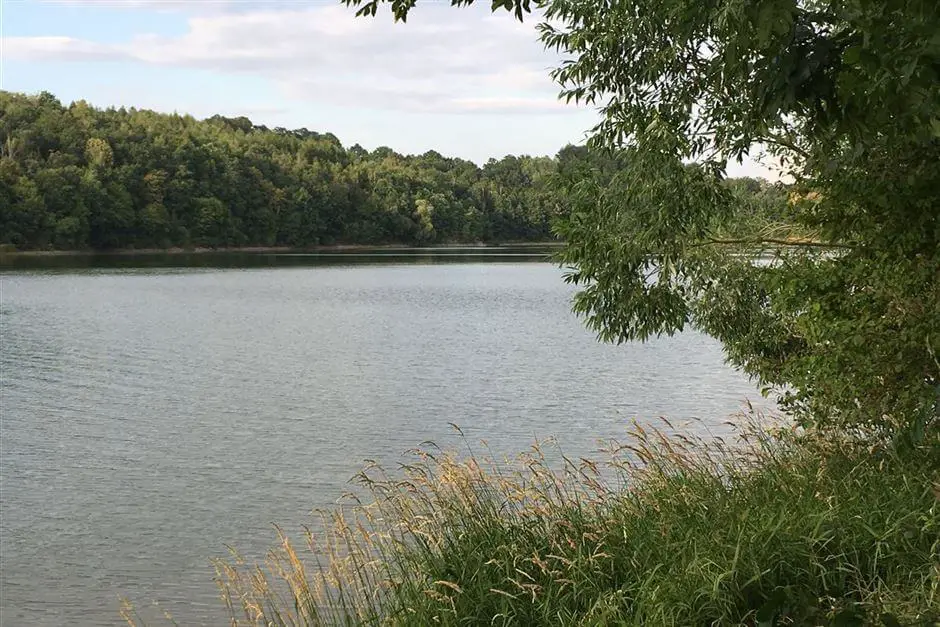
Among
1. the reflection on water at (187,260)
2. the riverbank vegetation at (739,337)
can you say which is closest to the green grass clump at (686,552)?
the riverbank vegetation at (739,337)

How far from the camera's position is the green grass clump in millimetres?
5691

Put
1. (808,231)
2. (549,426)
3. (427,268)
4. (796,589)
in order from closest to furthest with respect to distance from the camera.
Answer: (796,589)
(808,231)
(549,426)
(427,268)

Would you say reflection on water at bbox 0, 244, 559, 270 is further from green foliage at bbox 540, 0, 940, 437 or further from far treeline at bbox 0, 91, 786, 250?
green foliage at bbox 540, 0, 940, 437

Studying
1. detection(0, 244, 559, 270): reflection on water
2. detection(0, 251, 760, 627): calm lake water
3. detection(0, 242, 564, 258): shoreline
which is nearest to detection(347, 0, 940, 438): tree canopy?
detection(0, 251, 760, 627): calm lake water

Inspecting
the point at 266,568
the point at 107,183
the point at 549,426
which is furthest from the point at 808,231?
the point at 107,183

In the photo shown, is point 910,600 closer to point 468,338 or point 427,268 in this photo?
point 468,338

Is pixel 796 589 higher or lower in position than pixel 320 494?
higher

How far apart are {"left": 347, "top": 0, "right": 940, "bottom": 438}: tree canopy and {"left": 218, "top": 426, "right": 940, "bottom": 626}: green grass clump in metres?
0.57

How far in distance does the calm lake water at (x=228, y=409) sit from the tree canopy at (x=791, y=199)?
539cm

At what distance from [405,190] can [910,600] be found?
128862 mm

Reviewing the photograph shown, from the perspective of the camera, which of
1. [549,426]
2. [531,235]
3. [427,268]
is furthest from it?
[531,235]

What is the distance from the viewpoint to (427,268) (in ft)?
280

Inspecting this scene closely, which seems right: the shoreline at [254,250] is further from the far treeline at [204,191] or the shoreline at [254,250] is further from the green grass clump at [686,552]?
the green grass clump at [686,552]

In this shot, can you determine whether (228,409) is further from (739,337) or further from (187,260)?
(187,260)
